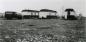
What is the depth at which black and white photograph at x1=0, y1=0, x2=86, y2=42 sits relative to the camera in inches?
59.9

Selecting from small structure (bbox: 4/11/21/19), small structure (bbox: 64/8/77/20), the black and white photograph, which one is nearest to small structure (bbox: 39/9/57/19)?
the black and white photograph

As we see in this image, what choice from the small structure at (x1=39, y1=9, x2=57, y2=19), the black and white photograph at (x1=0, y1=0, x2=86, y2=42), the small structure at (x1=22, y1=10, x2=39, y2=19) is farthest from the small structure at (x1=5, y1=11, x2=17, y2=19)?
the small structure at (x1=39, y1=9, x2=57, y2=19)

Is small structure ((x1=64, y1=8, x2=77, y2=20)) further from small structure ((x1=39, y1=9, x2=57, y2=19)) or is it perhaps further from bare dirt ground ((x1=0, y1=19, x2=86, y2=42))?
small structure ((x1=39, y1=9, x2=57, y2=19))

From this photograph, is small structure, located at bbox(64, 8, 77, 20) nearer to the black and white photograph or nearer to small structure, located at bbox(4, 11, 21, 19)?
the black and white photograph

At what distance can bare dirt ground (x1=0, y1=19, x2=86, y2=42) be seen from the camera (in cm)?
153

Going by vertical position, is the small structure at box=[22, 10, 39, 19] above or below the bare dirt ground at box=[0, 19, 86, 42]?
above

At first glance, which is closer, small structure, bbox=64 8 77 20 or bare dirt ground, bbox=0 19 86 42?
bare dirt ground, bbox=0 19 86 42

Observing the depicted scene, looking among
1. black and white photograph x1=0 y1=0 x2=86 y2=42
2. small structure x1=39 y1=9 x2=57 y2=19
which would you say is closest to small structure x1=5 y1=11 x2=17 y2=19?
black and white photograph x1=0 y1=0 x2=86 y2=42

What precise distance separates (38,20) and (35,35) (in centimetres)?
19

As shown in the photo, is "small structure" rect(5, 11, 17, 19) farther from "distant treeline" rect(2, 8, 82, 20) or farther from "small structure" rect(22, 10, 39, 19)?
"small structure" rect(22, 10, 39, 19)

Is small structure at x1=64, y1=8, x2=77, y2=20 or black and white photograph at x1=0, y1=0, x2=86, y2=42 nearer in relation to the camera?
black and white photograph at x1=0, y1=0, x2=86, y2=42

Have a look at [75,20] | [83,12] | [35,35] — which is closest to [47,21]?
[35,35]

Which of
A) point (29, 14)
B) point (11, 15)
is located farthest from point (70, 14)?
point (11, 15)

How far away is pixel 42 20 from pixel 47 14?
0.34ft
